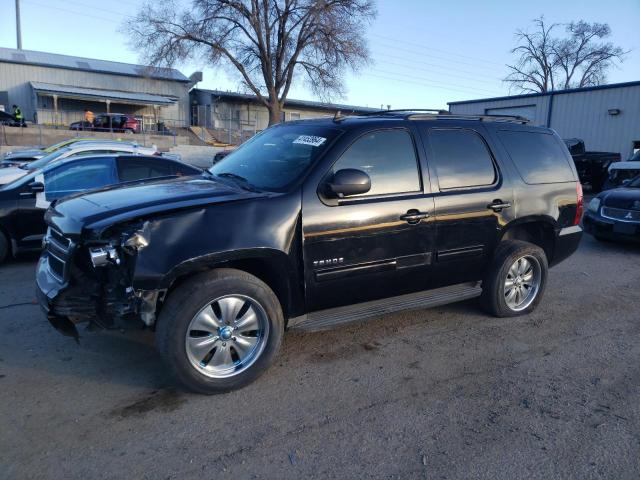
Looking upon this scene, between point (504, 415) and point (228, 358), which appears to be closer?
point (504, 415)

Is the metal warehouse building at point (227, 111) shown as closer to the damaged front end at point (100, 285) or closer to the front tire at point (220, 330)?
the damaged front end at point (100, 285)

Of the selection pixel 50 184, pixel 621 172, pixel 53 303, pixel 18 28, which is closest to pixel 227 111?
pixel 18 28

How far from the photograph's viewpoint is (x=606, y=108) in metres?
21.5

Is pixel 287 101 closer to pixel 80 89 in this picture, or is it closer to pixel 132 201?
pixel 80 89

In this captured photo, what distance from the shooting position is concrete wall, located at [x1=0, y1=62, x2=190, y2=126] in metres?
39.6

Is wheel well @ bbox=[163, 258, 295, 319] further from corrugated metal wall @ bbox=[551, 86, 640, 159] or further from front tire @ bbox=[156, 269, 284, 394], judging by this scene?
corrugated metal wall @ bbox=[551, 86, 640, 159]

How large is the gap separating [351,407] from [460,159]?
7.84 ft

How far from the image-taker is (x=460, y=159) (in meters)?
4.43

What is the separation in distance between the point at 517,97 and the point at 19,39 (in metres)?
42.5

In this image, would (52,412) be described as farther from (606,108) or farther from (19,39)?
(19,39)

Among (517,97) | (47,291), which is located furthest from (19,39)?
(47,291)

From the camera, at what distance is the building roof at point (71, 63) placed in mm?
40625

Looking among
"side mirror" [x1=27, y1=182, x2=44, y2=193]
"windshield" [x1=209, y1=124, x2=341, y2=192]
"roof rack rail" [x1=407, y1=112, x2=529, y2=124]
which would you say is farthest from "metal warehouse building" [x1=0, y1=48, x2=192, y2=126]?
"roof rack rail" [x1=407, y1=112, x2=529, y2=124]

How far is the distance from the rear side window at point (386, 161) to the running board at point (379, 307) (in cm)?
90
